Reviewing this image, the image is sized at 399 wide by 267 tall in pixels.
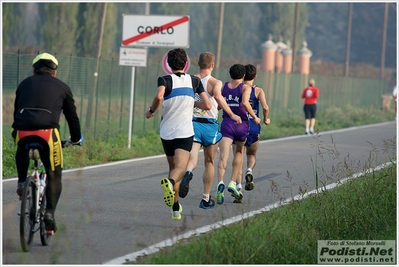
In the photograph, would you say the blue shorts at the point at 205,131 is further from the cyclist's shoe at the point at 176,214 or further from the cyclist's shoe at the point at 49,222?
the cyclist's shoe at the point at 49,222

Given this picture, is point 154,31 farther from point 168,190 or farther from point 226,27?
point 226,27

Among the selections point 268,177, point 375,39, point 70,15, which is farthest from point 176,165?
point 375,39

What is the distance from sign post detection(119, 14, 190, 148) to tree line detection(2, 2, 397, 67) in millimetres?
17069

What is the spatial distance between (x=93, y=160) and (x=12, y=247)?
935 cm

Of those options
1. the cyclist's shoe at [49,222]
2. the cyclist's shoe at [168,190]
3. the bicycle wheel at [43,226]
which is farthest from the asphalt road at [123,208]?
the cyclist's shoe at [168,190]

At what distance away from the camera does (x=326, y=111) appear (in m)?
42.1

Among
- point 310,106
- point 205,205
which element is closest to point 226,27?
point 310,106

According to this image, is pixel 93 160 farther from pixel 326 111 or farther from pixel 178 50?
pixel 326 111

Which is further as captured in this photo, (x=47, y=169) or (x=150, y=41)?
(x=150, y=41)

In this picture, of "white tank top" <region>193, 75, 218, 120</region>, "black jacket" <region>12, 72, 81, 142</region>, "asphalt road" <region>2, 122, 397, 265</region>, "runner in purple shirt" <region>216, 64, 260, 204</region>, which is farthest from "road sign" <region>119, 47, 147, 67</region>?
"black jacket" <region>12, 72, 81, 142</region>

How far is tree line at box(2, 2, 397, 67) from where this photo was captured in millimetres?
53531

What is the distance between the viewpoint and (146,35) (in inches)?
846

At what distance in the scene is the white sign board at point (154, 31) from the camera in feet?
70.0

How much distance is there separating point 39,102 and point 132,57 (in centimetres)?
1277
